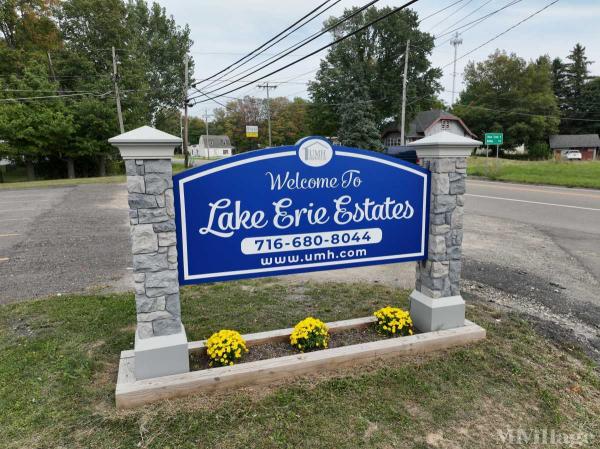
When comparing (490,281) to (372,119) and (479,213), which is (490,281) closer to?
(479,213)

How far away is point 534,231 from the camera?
29.7 ft

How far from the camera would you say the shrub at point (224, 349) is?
11.0ft

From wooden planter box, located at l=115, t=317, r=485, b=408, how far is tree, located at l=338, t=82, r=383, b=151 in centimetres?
3340

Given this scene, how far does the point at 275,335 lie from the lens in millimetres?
3789

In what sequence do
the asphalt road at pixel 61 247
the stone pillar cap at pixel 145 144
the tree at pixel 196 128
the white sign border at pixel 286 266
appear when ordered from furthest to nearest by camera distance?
the tree at pixel 196 128 < the asphalt road at pixel 61 247 < the white sign border at pixel 286 266 < the stone pillar cap at pixel 145 144

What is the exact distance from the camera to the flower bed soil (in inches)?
137

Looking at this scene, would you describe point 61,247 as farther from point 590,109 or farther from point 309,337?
point 590,109

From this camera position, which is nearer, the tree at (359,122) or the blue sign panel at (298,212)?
the blue sign panel at (298,212)

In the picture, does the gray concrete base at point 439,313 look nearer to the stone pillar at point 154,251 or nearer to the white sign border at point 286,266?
the white sign border at point 286,266

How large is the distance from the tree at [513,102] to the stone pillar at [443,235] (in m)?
50.5

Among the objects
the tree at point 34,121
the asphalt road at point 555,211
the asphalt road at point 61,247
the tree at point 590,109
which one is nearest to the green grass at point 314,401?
the asphalt road at point 61,247

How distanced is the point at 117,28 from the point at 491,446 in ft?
113

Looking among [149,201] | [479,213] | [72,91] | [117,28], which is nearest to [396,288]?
[149,201]

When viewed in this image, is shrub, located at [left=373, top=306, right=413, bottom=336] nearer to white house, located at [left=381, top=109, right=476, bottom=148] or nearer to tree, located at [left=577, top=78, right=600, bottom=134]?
white house, located at [left=381, top=109, right=476, bottom=148]
